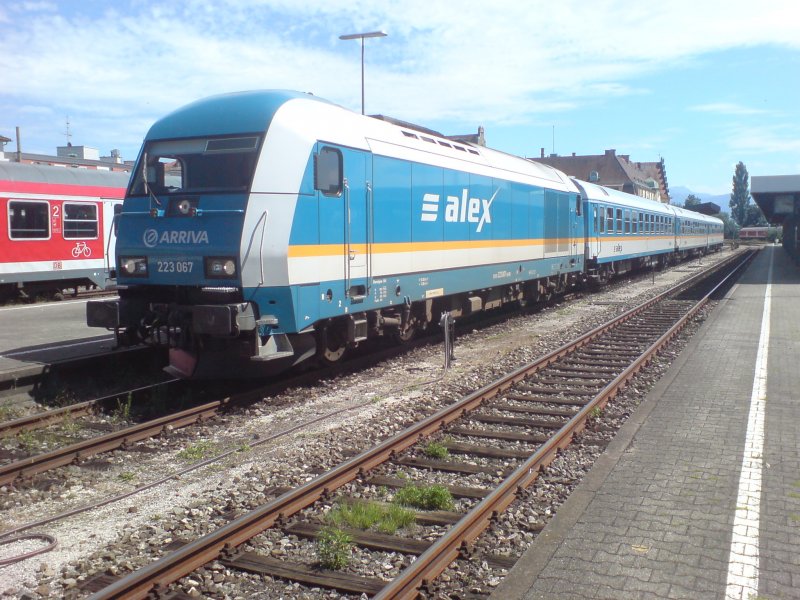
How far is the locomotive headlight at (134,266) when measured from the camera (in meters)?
8.53

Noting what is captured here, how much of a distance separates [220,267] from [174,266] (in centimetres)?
70

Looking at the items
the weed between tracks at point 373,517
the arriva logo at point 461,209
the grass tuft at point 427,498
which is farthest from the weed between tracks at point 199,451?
the arriva logo at point 461,209

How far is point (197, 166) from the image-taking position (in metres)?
8.46

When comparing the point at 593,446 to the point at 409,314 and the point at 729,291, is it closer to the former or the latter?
the point at 409,314

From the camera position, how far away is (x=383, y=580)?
171 inches

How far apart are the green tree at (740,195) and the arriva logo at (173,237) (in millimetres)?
155877

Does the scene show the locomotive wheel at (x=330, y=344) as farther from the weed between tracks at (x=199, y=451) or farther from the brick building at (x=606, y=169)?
the brick building at (x=606, y=169)

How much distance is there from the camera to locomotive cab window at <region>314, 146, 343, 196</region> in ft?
28.0

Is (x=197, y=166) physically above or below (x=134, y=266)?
above

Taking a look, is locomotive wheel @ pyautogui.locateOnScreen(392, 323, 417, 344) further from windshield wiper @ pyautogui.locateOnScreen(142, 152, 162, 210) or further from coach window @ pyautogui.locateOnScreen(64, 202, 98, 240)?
coach window @ pyautogui.locateOnScreen(64, 202, 98, 240)

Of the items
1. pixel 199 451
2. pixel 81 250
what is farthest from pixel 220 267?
pixel 81 250

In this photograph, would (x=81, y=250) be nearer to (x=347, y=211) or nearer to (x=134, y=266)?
(x=134, y=266)

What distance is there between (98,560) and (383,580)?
182 cm

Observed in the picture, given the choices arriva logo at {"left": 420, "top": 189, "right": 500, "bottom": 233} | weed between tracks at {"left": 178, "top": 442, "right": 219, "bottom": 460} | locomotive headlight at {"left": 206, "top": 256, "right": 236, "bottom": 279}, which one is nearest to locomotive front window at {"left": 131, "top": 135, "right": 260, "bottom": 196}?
locomotive headlight at {"left": 206, "top": 256, "right": 236, "bottom": 279}
